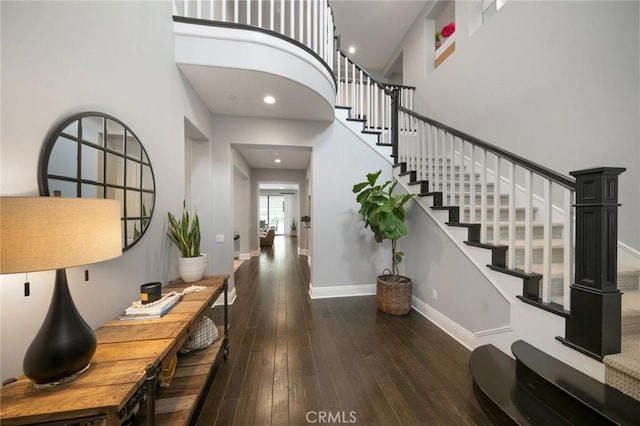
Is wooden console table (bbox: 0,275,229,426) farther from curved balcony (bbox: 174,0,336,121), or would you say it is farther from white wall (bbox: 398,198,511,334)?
white wall (bbox: 398,198,511,334)

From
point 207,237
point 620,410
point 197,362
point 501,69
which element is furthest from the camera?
point 207,237

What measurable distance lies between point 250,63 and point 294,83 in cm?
47

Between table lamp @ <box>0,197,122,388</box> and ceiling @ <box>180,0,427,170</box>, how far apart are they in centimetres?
196

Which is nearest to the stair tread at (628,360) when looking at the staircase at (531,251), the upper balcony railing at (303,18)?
the staircase at (531,251)

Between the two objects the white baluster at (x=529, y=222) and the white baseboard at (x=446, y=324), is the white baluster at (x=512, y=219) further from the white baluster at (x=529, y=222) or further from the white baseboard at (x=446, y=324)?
the white baseboard at (x=446, y=324)

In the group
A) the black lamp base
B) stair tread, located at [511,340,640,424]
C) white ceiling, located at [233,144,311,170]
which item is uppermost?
white ceiling, located at [233,144,311,170]

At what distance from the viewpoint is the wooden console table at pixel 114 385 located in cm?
72

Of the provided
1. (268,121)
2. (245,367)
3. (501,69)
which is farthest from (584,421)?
(268,121)

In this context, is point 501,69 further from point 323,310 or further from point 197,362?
point 197,362

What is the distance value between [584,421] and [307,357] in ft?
5.89

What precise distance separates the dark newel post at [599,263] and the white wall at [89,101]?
2.88m

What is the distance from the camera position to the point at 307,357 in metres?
2.13

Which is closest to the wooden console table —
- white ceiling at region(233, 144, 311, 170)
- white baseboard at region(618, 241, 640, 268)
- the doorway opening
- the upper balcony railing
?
the upper balcony railing

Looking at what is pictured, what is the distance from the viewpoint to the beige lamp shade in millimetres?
701
